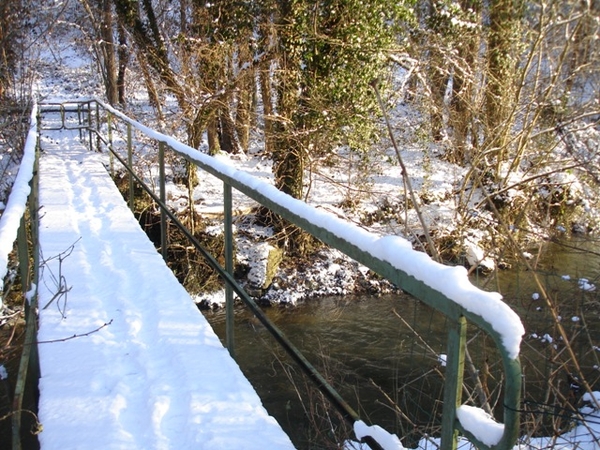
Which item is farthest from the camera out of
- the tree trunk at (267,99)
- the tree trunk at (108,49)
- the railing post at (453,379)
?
the tree trunk at (108,49)

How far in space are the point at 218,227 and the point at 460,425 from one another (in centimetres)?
1061

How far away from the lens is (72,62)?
85.8 feet

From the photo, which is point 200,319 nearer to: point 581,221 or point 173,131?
point 173,131

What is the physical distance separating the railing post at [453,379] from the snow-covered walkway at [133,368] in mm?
1009

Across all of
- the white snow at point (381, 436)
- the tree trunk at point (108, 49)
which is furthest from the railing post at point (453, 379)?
the tree trunk at point (108, 49)

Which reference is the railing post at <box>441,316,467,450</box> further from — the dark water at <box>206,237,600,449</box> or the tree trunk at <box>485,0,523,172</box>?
the tree trunk at <box>485,0,523,172</box>

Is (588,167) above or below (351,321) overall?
above

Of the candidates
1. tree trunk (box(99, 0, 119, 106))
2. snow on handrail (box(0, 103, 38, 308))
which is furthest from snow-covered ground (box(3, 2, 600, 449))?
tree trunk (box(99, 0, 119, 106))

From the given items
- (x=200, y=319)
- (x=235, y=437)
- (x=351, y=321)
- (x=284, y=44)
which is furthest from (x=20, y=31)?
(x=235, y=437)

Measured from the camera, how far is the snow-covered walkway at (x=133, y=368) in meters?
2.15

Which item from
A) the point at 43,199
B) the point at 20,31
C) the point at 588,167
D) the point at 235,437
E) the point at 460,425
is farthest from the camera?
the point at 20,31

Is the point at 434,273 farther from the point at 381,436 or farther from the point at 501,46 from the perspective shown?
the point at 501,46

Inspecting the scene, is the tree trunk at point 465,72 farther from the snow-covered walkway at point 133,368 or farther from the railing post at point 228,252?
the railing post at point 228,252

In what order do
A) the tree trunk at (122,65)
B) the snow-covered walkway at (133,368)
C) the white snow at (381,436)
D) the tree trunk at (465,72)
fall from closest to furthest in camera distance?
1. the white snow at (381,436)
2. the snow-covered walkway at (133,368)
3. the tree trunk at (465,72)
4. the tree trunk at (122,65)
